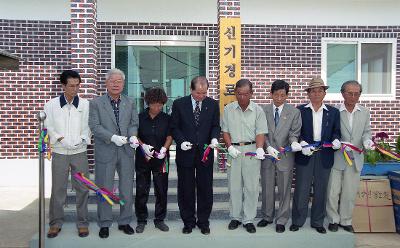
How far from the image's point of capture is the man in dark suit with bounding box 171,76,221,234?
4426 millimetres

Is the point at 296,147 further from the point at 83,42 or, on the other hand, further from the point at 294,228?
the point at 83,42

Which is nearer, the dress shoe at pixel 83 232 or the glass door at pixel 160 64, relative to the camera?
the dress shoe at pixel 83 232

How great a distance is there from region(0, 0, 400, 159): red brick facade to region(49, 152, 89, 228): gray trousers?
137 inches

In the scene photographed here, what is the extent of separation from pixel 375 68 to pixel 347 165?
4.44 meters

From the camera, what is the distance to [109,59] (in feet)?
25.0

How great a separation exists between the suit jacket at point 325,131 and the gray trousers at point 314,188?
2.5 inches

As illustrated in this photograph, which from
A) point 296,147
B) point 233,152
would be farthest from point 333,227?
point 233,152

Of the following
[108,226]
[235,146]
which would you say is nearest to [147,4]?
[235,146]

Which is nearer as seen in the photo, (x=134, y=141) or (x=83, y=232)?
(x=134, y=141)

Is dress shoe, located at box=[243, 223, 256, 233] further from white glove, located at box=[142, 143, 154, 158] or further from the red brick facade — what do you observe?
the red brick facade

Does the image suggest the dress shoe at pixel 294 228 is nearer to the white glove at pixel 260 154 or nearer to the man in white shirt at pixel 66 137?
the white glove at pixel 260 154

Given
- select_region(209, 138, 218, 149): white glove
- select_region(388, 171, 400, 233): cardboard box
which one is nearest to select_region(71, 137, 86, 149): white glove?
select_region(209, 138, 218, 149): white glove

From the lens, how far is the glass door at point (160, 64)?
25.7 feet

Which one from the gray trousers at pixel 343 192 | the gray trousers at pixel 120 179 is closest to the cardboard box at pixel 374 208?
the gray trousers at pixel 343 192
